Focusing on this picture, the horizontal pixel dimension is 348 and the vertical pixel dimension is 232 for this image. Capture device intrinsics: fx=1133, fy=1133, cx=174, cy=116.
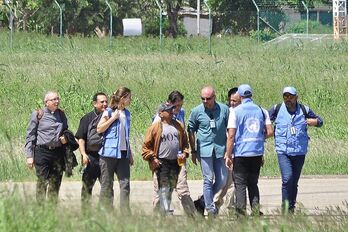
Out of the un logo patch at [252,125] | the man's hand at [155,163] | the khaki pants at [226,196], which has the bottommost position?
the khaki pants at [226,196]

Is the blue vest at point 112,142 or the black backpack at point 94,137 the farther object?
the black backpack at point 94,137

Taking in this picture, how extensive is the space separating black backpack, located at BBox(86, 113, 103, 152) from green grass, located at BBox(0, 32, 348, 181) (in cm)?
473

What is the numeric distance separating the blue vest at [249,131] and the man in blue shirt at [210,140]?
0.65 metres

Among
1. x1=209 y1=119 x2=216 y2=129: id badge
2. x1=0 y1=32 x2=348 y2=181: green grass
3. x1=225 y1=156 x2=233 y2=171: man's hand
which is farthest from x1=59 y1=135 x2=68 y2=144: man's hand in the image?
x1=0 y1=32 x2=348 y2=181: green grass

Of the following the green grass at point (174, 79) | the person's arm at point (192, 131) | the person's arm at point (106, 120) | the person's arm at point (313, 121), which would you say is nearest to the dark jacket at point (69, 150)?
the person's arm at point (106, 120)

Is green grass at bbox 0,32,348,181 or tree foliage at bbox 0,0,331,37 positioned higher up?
tree foliage at bbox 0,0,331,37

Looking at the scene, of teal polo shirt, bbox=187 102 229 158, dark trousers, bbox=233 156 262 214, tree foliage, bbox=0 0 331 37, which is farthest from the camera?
tree foliage, bbox=0 0 331 37

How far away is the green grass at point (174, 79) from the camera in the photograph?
24.3 metres

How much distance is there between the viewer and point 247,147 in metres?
14.6

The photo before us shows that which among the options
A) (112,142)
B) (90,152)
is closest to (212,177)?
(112,142)

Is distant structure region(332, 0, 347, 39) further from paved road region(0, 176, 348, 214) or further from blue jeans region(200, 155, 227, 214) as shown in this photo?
blue jeans region(200, 155, 227, 214)

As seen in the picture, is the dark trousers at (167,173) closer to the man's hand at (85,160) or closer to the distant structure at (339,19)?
the man's hand at (85,160)

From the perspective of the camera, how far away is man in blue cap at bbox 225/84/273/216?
14.6 m

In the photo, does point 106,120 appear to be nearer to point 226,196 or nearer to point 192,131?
point 192,131
